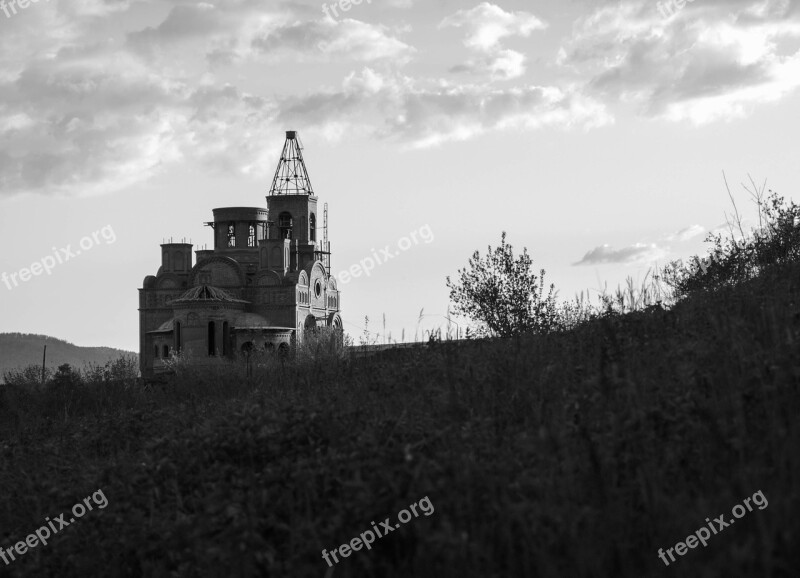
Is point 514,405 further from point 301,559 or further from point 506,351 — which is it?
point 301,559

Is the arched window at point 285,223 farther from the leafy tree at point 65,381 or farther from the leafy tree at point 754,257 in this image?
the leafy tree at point 754,257

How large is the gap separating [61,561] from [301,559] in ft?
9.19

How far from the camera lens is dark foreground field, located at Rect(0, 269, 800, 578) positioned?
589cm

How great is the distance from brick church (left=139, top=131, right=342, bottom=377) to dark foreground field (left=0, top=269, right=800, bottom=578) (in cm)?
4727

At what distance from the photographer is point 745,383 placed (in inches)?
292

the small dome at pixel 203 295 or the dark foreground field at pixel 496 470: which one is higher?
the small dome at pixel 203 295

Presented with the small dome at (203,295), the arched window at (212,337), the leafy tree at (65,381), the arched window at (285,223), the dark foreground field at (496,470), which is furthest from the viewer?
the arched window at (285,223)

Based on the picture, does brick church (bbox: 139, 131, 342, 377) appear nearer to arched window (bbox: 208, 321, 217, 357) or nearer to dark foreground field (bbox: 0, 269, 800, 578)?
arched window (bbox: 208, 321, 217, 357)

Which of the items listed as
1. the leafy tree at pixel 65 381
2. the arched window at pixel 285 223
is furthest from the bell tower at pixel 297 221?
the leafy tree at pixel 65 381

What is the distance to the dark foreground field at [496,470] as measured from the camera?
5891 mm

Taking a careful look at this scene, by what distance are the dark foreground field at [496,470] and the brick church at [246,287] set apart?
155ft

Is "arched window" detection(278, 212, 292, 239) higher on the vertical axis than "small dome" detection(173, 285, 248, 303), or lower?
higher

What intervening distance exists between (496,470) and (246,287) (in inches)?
2534

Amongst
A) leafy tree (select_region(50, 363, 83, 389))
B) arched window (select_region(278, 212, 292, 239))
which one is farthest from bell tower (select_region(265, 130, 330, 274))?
leafy tree (select_region(50, 363, 83, 389))
